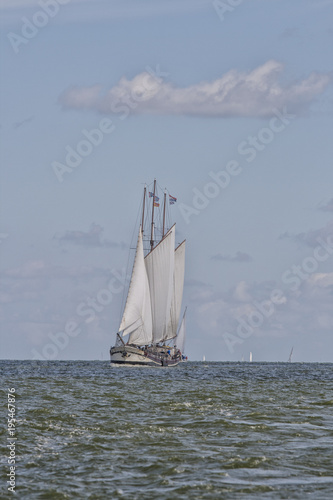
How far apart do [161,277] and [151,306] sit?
17.8ft

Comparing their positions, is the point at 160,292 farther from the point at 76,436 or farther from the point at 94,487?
the point at 94,487

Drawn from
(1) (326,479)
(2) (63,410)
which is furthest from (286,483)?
(2) (63,410)

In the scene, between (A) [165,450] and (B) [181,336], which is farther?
(B) [181,336]

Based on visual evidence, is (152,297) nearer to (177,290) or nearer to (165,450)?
(177,290)

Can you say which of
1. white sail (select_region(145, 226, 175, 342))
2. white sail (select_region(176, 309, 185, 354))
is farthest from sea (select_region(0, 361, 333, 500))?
white sail (select_region(176, 309, 185, 354))

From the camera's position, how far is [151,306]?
140m

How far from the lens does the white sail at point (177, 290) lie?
491 ft

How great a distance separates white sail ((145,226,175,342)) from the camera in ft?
452

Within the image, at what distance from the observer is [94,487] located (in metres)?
21.5

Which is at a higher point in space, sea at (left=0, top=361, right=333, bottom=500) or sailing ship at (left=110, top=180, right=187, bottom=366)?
sailing ship at (left=110, top=180, right=187, bottom=366)

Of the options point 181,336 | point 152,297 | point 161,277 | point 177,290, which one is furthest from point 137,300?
point 181,336

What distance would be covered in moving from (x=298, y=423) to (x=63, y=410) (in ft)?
38.9

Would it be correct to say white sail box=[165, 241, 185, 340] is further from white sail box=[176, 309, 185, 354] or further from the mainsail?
white sail box=[176, 309, 185, 354]

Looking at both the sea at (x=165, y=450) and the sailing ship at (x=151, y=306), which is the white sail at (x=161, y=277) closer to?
the sailing ship at (x=151, y=306)
